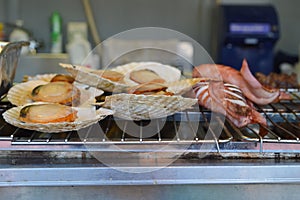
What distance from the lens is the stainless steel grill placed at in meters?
0.63

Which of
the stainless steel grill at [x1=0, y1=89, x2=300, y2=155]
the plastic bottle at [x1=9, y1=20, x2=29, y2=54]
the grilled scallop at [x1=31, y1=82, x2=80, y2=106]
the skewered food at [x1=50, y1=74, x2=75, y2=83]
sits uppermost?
the plastic bottle at [x1=9, y1=20, x2=29, y2=54]

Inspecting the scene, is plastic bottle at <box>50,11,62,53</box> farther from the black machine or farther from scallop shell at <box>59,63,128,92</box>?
scallop shell at <box>59,63,128,92</box>

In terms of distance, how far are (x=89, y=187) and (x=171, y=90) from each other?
0.88ft

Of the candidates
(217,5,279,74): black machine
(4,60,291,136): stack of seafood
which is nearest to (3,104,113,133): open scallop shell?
(4,60,291,136): stack of seafood

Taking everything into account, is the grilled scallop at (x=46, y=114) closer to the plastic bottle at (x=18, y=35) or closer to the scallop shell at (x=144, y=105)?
the scallop shell at (x=144, y=105)

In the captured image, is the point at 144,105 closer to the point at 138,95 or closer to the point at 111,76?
the point at 138,95

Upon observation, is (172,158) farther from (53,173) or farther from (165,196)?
(53,173)

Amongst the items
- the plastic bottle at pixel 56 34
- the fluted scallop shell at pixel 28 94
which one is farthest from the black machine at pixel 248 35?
the fluted scallop shell at pixel 28 94

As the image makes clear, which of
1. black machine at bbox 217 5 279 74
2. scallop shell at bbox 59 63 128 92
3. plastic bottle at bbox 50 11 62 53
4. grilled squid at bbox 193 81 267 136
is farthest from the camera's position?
plastic bottle at bbox 50 11 62 53

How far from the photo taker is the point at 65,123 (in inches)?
25.3

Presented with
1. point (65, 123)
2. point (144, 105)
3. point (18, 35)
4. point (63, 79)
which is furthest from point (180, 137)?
point (18, 35)

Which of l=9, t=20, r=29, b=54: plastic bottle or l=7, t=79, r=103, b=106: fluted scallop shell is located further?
l=9, t=20, r=29, b=54: plastic bottle

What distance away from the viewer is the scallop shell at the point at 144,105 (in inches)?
27.0

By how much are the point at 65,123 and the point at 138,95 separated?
0.44ft
